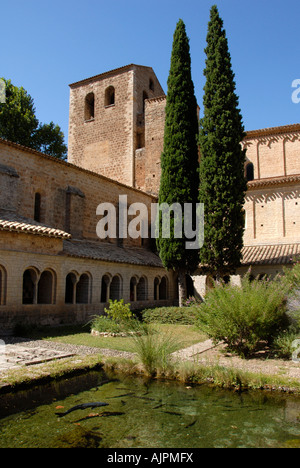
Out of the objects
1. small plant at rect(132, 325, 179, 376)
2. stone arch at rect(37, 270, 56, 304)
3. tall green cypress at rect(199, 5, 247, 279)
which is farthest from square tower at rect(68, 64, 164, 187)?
small plant at rect(132, 325, 179, 376)

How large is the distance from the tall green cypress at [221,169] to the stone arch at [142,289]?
13.4ft

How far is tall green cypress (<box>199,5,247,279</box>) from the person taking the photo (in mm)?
15211

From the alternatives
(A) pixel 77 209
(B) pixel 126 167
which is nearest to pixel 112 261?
(A) pixel 77 209

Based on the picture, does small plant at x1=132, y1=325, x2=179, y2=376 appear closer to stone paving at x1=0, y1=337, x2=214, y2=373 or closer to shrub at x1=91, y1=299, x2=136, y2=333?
stone paving at x1=0, y1=337, x2=214, y2=373

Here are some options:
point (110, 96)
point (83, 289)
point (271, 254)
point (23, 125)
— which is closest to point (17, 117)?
point (23, 125)

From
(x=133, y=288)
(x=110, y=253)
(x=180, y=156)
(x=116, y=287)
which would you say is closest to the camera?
(x=180, y=156)

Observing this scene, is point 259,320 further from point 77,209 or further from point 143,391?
point 77,209

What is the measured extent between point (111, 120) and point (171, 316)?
1813cm

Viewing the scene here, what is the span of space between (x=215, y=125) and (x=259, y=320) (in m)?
10.3

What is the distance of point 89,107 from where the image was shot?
96.5ft

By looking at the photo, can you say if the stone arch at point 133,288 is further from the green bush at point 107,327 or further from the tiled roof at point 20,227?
the green bush at point 107,327

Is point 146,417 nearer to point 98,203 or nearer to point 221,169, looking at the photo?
point 221,169

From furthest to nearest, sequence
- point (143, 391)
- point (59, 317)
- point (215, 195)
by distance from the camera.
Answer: point (215, 195)
point (59, 317)
point (143, 391)

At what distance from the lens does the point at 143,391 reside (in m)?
5.61
